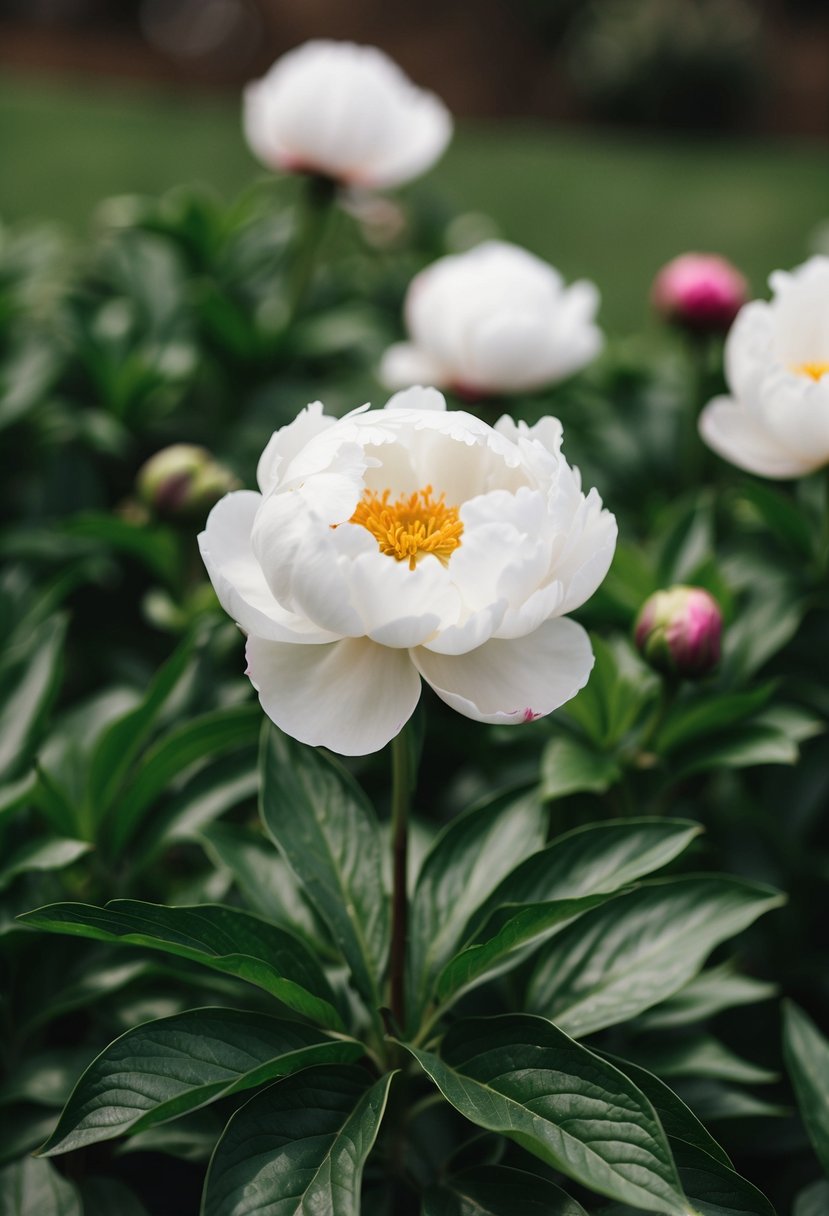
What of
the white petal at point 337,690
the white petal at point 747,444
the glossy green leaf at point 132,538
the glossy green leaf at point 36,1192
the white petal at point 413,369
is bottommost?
the glossy green leaf at point 36,1192

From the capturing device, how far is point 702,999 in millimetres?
1082

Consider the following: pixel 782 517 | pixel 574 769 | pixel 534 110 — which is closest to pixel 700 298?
pixel 782 517

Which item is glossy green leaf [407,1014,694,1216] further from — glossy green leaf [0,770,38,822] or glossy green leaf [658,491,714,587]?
glossy green leaf [658,491,714,587]

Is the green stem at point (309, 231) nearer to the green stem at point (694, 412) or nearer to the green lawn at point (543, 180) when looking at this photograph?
the green stem at point (694, 412)

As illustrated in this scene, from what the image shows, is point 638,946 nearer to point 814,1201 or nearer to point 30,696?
point 814,1201

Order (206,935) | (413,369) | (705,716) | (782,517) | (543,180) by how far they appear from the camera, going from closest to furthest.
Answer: (206,935), (705,716), (782,517), (413,369), (543,180)

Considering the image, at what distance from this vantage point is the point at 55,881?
1.14m

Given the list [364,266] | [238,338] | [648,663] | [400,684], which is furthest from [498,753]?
[364,266]

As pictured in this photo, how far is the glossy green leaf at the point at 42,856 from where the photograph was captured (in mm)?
→ 1030

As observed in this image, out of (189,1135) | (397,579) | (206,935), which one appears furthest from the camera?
(189,1135)

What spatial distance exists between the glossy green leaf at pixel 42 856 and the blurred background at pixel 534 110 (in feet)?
11.0

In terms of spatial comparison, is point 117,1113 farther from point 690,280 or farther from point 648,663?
point 690,280

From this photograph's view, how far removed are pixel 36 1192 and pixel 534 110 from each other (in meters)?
7.18

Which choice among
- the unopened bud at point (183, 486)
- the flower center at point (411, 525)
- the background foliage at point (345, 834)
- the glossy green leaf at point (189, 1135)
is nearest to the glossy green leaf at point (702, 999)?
the background foliage at point (345, 834)
